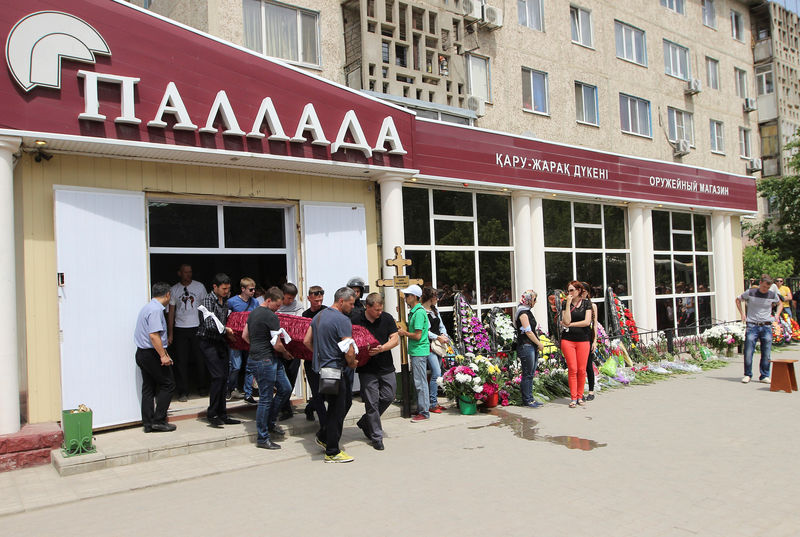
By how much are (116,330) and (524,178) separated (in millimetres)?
8065

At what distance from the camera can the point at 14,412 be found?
21.8 ft

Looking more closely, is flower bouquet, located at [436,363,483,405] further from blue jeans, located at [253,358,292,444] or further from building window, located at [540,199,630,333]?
building window, located at [540,199,630,333]

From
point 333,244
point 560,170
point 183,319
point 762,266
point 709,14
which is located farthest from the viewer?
point 709,14

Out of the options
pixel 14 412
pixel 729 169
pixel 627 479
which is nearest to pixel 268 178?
pixel 14 412

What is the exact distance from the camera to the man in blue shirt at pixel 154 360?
7.17 m

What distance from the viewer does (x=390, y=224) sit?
1016 centimetres

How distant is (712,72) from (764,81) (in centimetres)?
553

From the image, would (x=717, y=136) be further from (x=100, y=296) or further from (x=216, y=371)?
(x=100, y=296)

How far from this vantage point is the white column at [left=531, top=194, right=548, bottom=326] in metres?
12.9

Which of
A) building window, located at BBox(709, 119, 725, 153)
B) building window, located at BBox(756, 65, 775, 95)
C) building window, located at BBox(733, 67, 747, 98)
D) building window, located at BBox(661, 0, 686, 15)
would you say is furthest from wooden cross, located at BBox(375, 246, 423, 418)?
building window, located at BBox(756, 65, 775, 95)

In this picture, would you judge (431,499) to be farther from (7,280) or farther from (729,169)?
(729,169)

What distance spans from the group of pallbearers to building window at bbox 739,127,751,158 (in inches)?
877

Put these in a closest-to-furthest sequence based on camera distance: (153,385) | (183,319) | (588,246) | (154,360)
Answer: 1. (154,360)
2. (153,385)
3. (183,319)
4. (588,246)

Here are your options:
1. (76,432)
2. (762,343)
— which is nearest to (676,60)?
(762,343)
